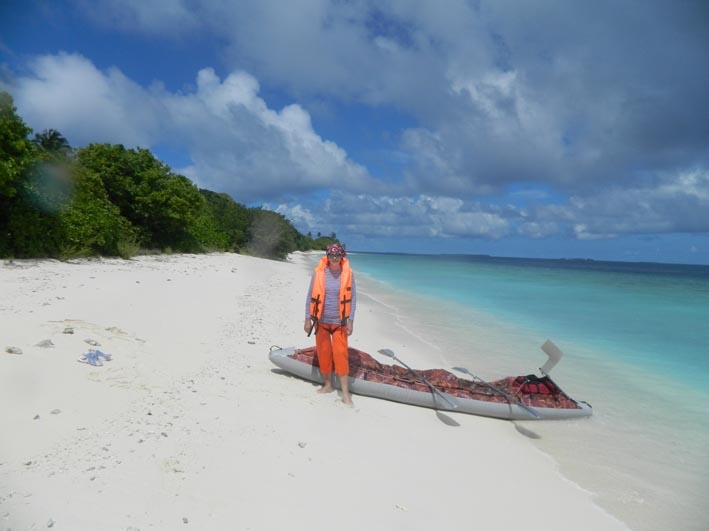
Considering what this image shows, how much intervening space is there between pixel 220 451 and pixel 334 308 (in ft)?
7.36

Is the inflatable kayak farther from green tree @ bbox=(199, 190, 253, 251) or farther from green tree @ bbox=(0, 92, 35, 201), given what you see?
green tree @ bbox=(199, 190, 253, 251)

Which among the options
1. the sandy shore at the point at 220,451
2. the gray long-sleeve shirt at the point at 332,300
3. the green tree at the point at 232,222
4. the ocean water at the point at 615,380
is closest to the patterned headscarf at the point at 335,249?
the gray long-sleeve shirt at the point at 332,300

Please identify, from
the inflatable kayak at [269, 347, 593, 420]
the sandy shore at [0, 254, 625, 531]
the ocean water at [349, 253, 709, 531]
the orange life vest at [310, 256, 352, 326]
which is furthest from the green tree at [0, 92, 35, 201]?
the ocean water at [349, 253, 709, 531]

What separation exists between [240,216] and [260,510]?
A: 34569 millimetres

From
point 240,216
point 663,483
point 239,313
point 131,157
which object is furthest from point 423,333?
point 240,216

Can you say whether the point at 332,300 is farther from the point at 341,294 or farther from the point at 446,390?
the point at 446,390

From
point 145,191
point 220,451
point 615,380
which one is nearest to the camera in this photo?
point 220,451

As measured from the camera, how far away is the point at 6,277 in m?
9.53

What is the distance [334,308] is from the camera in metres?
5.41

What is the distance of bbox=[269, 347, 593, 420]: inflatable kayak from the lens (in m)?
5.70

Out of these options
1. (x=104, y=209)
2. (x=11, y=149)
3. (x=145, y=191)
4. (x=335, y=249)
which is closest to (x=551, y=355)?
(x=335, y=249)

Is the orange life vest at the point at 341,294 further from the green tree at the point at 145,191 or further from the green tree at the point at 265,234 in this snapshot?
the green tree at the point at 265,234

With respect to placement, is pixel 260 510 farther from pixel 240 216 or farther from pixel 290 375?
pixel 240 216

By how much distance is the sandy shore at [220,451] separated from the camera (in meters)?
2.87
